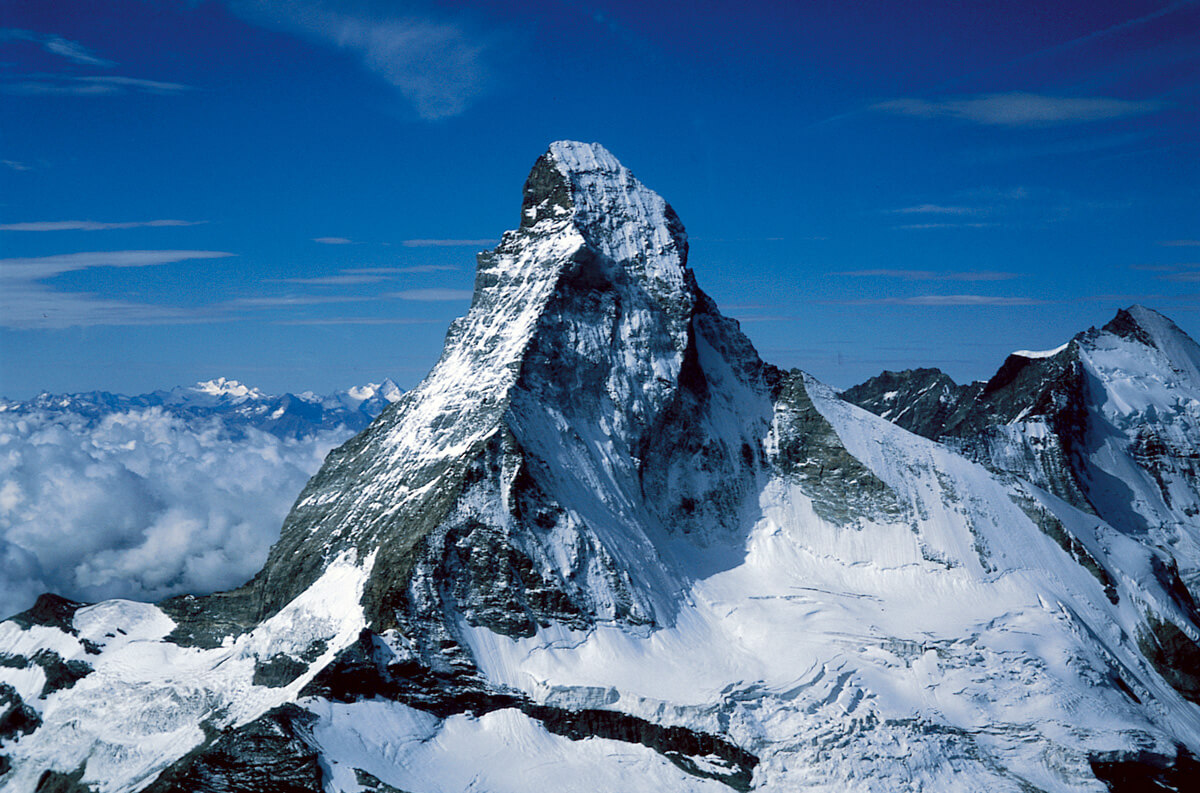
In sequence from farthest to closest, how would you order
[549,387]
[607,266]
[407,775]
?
1. [607,266]
2. [549,387]
3. [407,775]

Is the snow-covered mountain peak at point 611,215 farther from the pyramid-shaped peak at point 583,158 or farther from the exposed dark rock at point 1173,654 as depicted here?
the exposed dark rock at point 1173,654

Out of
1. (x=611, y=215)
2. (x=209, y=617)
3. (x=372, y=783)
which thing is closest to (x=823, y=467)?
(x=611, y=215)

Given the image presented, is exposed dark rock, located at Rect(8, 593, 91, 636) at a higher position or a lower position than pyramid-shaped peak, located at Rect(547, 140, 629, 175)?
lower

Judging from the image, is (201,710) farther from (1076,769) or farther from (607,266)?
(1076,769)

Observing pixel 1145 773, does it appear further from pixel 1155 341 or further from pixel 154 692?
pixel 1155 341

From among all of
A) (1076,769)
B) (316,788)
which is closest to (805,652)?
(1076,769)

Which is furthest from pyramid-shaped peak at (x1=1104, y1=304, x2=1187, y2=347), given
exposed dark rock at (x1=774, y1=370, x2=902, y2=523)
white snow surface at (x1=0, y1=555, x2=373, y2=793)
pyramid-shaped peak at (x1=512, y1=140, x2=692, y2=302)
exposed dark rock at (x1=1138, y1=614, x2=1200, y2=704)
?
white snow surface at (x1=0, y1=555, x2=373, y2=793)

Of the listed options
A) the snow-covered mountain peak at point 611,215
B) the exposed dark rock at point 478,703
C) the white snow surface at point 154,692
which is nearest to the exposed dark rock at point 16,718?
the white snow surface at point 154,692

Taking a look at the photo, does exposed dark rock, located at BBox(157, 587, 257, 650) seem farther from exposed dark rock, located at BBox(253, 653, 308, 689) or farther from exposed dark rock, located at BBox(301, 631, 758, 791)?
exposed dark rock, located at BBox(301, 631, 758, 791)

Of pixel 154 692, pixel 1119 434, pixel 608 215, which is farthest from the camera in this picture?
pixel 1119 434
